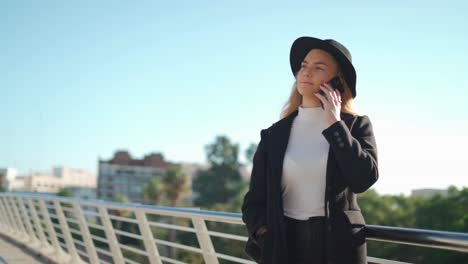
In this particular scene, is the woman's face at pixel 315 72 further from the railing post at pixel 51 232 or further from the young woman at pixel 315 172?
the railing post at pixel 51 232

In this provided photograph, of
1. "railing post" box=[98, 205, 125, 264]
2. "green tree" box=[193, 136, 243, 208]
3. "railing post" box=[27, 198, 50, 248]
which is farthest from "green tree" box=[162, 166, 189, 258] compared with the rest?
"railing post" box=[98, 205, 125, 264]

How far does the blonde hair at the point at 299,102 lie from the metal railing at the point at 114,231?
0.43 m

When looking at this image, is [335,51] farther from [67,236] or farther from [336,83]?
[67,236]

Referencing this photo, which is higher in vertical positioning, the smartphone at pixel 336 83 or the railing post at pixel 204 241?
the smartphone at pixel 336 83

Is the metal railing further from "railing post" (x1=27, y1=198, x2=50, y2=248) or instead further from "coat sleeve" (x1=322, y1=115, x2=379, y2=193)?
"coat sleeve" (x1=322, y1=115, x2=379, y2=193)

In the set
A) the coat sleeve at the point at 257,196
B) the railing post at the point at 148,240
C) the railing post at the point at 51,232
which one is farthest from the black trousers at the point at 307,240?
the railing post at the point at 51,232

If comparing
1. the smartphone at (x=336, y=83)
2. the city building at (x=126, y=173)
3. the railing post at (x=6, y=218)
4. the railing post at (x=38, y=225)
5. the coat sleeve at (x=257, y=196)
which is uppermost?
the smartphone at (x=336, y=83)

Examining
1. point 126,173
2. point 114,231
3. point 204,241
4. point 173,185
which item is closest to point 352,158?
point 204,241

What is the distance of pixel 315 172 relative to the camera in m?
1.74

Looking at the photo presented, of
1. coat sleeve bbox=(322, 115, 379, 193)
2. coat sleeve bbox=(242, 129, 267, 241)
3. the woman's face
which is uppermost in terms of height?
the woman's face

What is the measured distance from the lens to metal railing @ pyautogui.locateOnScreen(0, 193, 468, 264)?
5.73 ft

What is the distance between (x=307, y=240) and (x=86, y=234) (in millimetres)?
4140

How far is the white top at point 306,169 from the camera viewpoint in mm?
1735

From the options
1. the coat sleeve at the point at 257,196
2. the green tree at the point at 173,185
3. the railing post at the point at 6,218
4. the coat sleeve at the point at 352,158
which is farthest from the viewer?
the green tree at the point at 173,185
